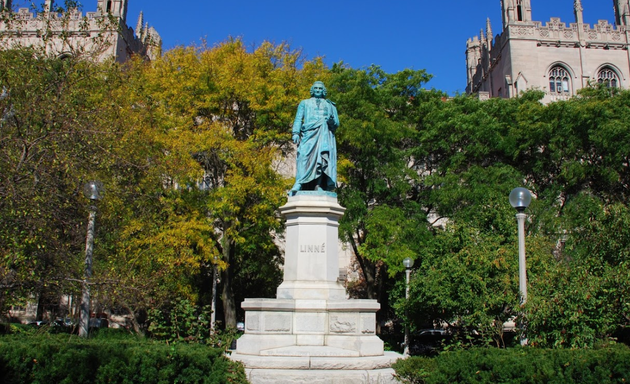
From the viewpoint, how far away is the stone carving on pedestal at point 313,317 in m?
9.34

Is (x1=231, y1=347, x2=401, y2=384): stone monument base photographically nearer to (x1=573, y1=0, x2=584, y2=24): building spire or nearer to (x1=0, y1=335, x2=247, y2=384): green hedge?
(x1=0, y1=335, x2=247, y2=384): green hedge

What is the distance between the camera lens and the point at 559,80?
172 feet

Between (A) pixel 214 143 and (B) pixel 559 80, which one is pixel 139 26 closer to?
(A) pixel 214 143

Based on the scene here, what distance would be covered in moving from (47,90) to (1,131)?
1320 millimetres

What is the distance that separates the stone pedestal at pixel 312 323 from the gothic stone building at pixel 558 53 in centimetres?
4448

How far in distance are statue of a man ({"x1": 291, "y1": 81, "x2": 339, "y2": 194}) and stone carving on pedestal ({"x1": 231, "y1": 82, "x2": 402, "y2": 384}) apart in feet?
0.08

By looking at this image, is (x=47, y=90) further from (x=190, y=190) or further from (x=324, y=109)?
(x=190, y=190)

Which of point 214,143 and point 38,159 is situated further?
point 214,143

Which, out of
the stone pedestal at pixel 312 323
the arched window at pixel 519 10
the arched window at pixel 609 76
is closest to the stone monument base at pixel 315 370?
the stone pedestal at pixel 312 323

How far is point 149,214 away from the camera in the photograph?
711 inches

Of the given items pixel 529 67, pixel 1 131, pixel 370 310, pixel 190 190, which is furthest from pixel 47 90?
pixel 529 67

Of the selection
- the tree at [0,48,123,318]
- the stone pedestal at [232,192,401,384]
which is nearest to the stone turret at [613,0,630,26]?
the stone pedestal at [232,192,401,384]

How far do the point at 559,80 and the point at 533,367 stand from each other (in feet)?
165

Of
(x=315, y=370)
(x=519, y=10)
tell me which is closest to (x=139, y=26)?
(x=519, y=10)
